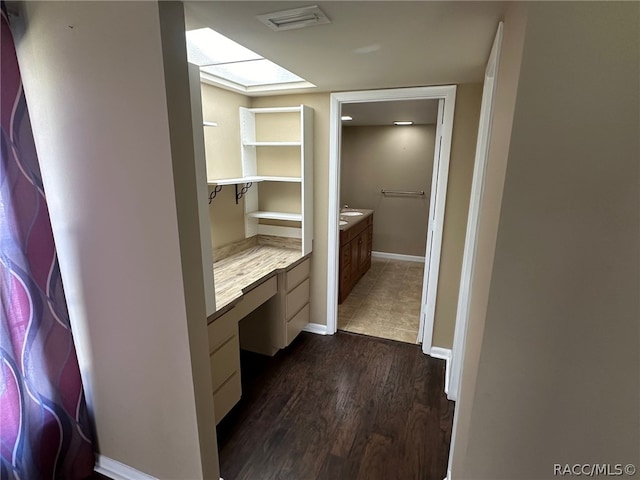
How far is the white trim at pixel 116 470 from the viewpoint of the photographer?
5.30 ft

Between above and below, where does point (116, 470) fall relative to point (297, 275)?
below

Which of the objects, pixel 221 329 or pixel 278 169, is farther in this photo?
pixel 278 169

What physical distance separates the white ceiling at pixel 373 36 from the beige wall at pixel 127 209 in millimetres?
305

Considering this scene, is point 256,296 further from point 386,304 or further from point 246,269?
point 386,304

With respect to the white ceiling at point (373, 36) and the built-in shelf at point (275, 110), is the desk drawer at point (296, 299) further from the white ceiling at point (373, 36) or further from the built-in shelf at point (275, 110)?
the white ceiling at point (373, 36)

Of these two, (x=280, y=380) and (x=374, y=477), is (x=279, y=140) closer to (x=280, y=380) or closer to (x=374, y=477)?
(x=280, y=380)

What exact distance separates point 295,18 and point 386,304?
3.06m

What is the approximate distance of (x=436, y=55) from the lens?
1648mm

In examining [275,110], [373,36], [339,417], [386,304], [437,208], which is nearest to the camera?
[373,36]

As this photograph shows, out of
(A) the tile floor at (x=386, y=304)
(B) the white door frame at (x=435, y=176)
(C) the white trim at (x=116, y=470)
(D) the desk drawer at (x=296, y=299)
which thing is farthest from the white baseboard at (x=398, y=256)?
(C) the white trim at (x=116, y=470)

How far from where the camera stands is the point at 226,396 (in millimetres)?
1922

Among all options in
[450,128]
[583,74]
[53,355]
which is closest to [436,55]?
[450,128]

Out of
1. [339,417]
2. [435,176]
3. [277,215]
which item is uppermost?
[435,176]

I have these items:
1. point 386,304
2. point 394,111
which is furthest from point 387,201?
point 386,304
